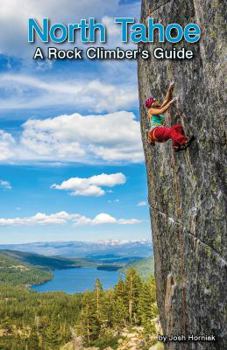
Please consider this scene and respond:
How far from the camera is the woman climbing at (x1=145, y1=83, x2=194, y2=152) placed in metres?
15.1

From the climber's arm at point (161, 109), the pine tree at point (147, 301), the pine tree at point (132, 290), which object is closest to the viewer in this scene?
the climber's arm at point (161, 109)

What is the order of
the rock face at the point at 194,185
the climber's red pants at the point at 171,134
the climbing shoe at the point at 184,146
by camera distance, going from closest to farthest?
1. the rock face at the point at 194,185
2. the climbing shoe at the point at 184,146
3. the climber's red pants at the point at 171,134

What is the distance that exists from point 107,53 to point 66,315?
16061cm

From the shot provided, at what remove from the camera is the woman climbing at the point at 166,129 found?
1509 cm

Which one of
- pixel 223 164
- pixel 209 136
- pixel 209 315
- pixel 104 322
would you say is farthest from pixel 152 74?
pixel 104 322

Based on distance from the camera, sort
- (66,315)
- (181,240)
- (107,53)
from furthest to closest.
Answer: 1. (66,315)
2. (107,53)
3. (181,240)

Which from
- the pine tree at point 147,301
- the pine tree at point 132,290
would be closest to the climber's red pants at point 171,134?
the pine tree at point 147,301

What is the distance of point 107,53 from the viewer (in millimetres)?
17406

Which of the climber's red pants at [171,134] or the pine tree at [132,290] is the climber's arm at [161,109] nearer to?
the climber's red pants at [171,134]

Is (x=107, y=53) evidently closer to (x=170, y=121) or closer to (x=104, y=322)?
(x=170, y=121)

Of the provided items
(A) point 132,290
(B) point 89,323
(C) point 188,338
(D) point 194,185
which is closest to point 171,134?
(D) point 194,185

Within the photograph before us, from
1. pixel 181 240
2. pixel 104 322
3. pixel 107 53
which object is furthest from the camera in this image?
pixel 104 322

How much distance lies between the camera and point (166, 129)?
15.5 metres

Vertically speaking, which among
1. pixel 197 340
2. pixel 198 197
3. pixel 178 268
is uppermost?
pixel 198 197
